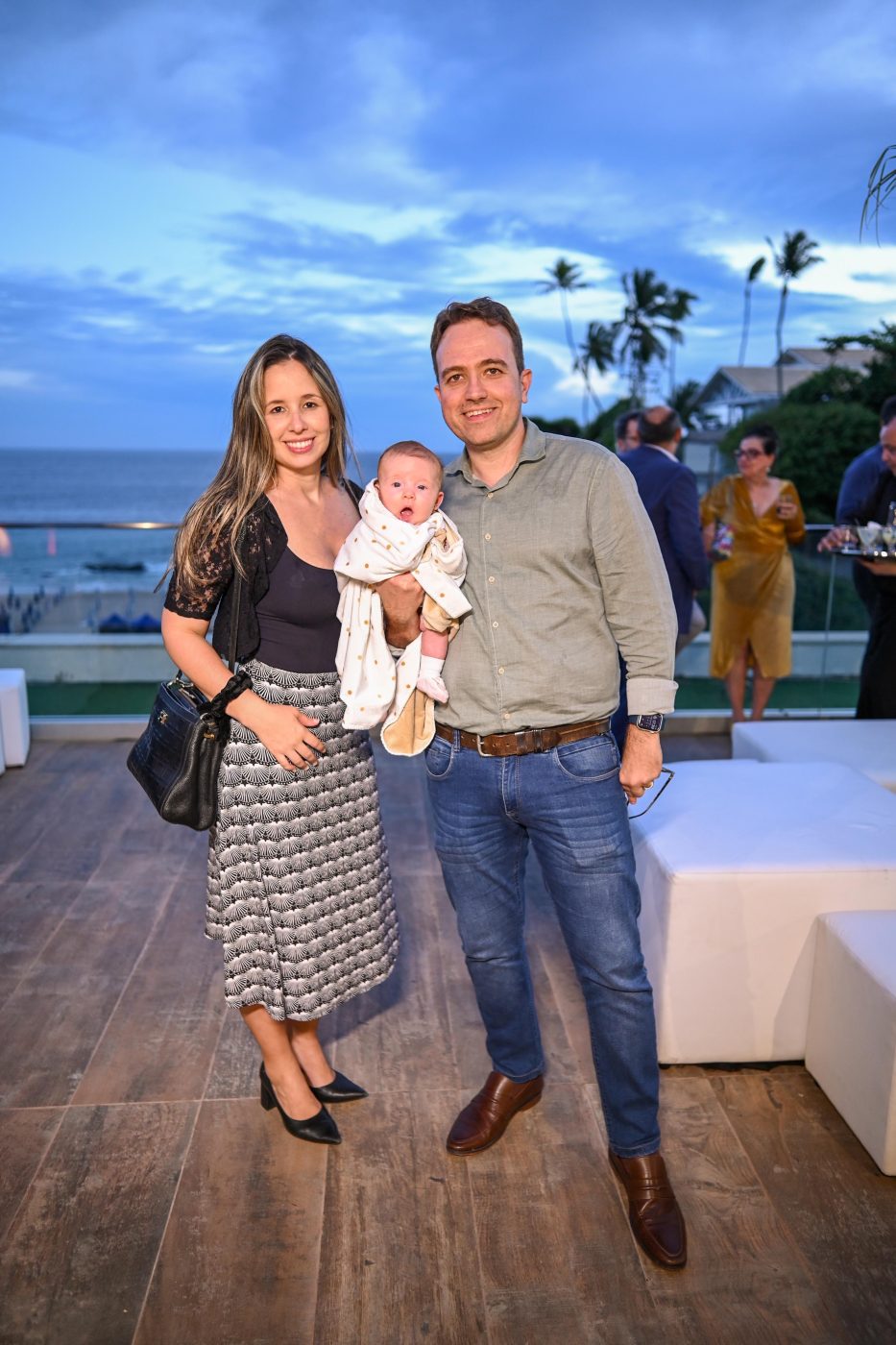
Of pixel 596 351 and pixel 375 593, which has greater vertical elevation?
pixel 596 351

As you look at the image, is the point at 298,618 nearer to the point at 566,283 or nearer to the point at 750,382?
the point at 566,283

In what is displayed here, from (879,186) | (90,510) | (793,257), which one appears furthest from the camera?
(90,510)

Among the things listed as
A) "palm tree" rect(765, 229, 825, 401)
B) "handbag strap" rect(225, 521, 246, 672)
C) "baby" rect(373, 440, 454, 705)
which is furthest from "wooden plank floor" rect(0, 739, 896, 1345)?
"palm tree" rect(765, 229, 825, 401)

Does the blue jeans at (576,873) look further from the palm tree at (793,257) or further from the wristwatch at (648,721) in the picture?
the palm tree at (793,257)

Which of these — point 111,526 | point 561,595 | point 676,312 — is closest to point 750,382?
point 676,312

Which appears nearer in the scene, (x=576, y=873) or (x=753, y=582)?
(x=576, y=873)

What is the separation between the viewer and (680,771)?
2904 mm

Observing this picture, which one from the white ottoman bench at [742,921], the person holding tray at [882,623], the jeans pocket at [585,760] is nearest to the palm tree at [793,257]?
the person holding tray at [882,623]

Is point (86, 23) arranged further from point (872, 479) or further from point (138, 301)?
point (138, 301)

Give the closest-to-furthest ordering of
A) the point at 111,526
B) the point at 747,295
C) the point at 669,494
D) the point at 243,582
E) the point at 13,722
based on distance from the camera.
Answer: the point at 243,582 → the point at 669,494 → the point at 13,722 → the point at 111,526 → the point at 747,295

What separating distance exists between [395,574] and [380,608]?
0.31 feet

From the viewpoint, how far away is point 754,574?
516cm

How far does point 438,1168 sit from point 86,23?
12283mm

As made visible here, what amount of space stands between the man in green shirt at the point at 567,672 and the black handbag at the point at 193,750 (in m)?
0.34
